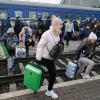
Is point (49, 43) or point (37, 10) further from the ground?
point (49, 43)

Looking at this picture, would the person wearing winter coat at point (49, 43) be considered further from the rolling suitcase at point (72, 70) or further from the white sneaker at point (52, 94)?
the rolling suitcase at point (72, 70)

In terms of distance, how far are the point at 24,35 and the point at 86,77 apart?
3.99 m

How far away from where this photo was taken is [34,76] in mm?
5070

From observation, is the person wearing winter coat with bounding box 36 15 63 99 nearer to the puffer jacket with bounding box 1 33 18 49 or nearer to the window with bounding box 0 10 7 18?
the puffer jacket with bounding box 1 33 18 49

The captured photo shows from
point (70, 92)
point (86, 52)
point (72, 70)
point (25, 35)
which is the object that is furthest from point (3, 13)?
point (70, 92)

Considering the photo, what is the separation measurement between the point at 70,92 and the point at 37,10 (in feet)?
46.0

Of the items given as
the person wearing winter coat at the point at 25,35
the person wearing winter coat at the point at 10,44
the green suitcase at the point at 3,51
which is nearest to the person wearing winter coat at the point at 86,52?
the person wearing winter coat at the point at 10,44

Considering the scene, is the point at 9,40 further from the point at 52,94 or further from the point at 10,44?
the point at 52,94

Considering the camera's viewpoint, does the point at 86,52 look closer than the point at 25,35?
Yes

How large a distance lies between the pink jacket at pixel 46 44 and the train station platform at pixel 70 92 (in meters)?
0.97

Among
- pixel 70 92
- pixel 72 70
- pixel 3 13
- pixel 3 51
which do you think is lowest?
pixel 70 92

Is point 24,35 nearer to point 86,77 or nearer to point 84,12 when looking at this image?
point 86,77

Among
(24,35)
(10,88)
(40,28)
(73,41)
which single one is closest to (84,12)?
(73,41)

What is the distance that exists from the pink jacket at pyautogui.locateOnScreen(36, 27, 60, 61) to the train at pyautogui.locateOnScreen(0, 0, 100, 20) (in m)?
13.0
